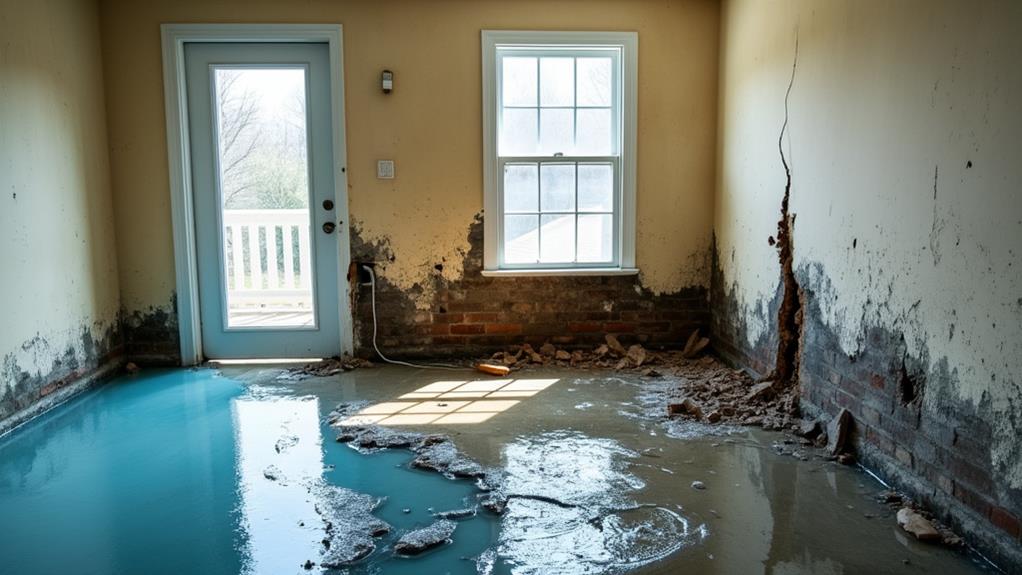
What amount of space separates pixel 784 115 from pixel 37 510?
409cm

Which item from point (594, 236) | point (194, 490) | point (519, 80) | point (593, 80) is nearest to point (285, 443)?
point (194, 490)

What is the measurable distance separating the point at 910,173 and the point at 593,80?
272cm

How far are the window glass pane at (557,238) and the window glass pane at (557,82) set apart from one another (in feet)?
2.72

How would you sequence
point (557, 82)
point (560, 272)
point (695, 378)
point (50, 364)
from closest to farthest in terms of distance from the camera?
1. point (50, 364)
2. point (695, 378)
3. point (557, 82)
4. point (560, 272)

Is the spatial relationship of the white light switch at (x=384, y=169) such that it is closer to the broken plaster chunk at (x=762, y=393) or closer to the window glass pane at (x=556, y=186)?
the window glass pane at (x=556, y=186)

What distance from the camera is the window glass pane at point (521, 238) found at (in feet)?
17.0

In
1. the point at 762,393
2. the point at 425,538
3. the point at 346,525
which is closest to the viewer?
the point at 425,538

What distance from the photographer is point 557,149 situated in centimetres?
512

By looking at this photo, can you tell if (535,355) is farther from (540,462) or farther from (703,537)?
(703,537)

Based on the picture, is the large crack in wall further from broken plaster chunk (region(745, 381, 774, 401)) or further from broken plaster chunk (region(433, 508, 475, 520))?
broken plaster chunk (region(433, 508, 475, 520))

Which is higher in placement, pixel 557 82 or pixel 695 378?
pixel 557 82

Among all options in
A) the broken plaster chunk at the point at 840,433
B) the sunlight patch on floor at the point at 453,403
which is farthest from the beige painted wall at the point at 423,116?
the broken plaster chunk at the point at 840,433

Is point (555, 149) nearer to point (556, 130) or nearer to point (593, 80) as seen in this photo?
point (556, 130)

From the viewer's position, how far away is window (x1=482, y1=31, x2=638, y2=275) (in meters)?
5.03
